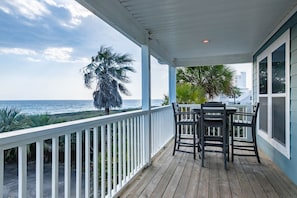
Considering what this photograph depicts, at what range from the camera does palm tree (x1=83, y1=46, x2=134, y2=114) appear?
12.7 feet

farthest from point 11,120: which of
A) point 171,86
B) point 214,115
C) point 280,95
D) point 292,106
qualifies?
point 171,86

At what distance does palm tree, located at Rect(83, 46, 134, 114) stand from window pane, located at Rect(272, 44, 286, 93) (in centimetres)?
290

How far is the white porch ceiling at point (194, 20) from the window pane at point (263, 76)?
0.43m

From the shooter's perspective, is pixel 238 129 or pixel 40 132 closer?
pixel 40 132

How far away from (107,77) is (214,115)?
6.94 ft

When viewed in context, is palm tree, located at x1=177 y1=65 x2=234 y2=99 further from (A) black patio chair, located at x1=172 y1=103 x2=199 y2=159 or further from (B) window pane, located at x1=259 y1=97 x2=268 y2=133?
(A) black patio chair, located at x1=172 y1=103 x2=199 y2=159

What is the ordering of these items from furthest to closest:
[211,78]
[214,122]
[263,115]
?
[211,78]
[263,115]
[214,122]

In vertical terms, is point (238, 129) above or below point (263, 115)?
below

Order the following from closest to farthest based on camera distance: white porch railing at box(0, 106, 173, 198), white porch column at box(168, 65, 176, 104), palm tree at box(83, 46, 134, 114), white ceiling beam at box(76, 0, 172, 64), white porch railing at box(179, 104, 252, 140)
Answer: white porch railing at box(0, 106, 173, 198) < white ceiling beam at box(76, 0, 172, 64) < palm tree at box(83, 46, 134, 114) < white porch railing at box(179, 104, 252, 140) < white porch column at box(168, 65, 176, 104)

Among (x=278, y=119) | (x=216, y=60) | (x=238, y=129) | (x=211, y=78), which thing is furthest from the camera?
(x=211, y=78)

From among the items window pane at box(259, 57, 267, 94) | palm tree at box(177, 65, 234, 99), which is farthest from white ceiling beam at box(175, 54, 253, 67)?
palm tree at box(177, 65, 234, 99)

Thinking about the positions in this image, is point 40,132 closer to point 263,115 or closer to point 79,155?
point 79,155

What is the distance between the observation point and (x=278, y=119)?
344 cm

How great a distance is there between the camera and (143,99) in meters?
3.48
